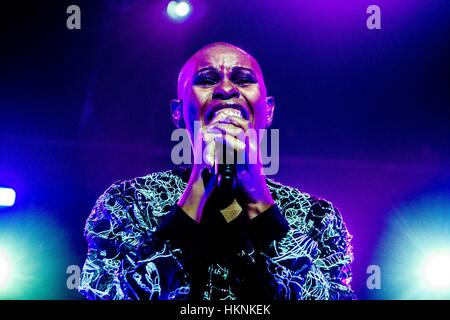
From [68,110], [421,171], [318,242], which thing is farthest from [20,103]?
[421,171]

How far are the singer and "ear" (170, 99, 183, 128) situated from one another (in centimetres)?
11

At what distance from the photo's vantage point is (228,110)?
62.2 inches

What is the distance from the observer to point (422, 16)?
212 centimetres

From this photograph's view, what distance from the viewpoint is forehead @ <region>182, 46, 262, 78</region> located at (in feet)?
5.68

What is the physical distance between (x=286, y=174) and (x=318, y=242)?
41cm

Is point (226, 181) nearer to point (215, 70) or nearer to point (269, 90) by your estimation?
point (215, 70)

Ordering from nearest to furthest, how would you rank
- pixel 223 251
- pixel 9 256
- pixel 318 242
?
1. pixel 223 251
2. pixel 318 242
3. pixel 9 256

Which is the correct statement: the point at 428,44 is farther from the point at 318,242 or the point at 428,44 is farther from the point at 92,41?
the point at 92,41

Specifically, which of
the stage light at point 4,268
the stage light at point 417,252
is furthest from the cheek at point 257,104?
the stage light at point 4,268

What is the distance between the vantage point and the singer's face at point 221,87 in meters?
1.63

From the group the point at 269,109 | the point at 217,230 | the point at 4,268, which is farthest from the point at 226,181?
the point at 4,268

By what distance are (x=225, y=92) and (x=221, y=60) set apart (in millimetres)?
179

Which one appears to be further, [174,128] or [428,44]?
[428,44]
